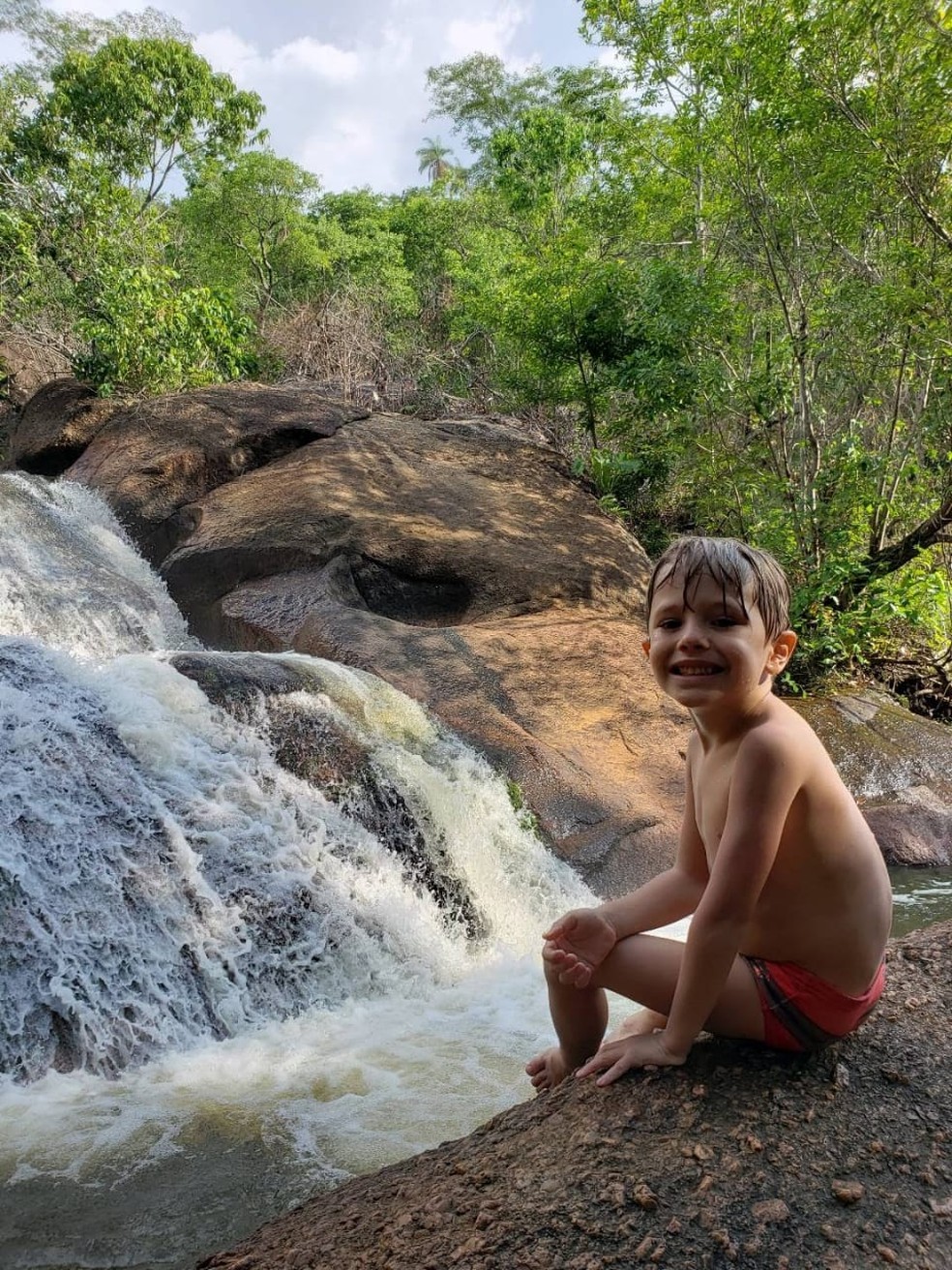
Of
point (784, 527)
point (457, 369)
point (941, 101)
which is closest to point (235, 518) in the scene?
point (784, 527)

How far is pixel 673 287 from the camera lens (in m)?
8.79

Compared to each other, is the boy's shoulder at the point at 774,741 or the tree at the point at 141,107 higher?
the tree at the point at 141,107

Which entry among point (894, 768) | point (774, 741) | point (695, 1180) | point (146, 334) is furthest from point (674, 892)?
point (146, 334)

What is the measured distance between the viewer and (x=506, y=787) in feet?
18.6

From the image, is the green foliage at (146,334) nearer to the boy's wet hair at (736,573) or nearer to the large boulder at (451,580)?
the large boulder at (451,580)

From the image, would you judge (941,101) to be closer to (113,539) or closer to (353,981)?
(353,981)

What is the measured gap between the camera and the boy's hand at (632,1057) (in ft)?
5.13

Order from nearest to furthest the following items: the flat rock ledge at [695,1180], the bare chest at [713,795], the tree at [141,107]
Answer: the flat rock ledge at [695,1180], the bare chest at [713,795], the tree at [141,107]

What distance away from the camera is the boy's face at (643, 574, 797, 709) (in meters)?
1.62

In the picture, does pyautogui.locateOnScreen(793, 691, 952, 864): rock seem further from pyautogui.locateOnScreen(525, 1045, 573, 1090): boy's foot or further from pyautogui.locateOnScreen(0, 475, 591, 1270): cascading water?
pyautogui.locateOnScreen(525, 1045, 573, 1090): boy's foot

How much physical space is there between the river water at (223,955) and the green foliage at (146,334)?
703cm

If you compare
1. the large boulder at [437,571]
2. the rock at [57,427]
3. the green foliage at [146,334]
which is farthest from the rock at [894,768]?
the green foliage at [146,334]

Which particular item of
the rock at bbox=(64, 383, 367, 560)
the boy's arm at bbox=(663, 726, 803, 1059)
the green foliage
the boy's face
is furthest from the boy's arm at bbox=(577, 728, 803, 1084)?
the green foliage

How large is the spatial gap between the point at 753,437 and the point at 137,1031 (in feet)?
25.3
